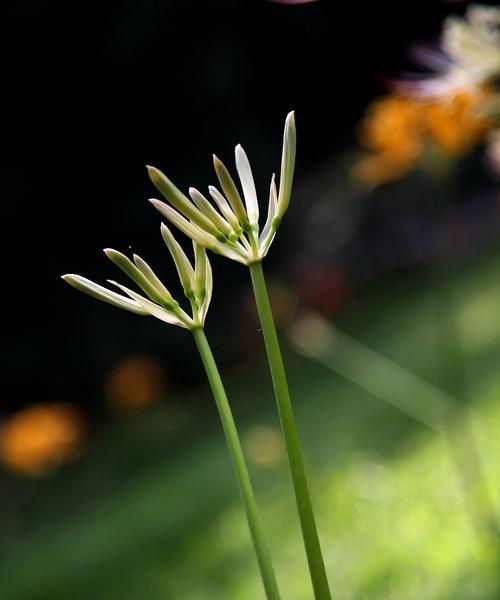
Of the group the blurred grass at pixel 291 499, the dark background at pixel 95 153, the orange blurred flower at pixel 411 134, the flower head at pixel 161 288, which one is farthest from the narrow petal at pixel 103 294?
the dark background at pixel 95 153

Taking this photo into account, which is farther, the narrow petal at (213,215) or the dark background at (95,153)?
the dark background at (95,153)

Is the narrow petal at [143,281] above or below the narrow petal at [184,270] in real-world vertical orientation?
below

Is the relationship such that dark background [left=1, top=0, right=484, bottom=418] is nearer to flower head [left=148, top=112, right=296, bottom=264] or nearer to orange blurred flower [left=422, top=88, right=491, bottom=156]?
orange blurred flower [left=422, top=88, right=491, bottom=156]

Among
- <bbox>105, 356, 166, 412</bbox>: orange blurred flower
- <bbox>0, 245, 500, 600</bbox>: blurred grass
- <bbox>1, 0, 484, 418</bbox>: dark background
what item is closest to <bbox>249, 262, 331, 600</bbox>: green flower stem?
<bbox>0, 245, 500, 600</bbox>: blurred grass

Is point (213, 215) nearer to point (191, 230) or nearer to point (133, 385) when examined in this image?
point (191, 230)

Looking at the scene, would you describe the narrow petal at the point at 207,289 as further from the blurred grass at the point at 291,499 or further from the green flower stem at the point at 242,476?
the blurred grass at the point at 291,499

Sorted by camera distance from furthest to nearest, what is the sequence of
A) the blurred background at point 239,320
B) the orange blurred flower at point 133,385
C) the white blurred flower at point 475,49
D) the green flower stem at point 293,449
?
the orange blurred flower at point 133,385 < the blurred background at point 239,320 < the white blurred flower at point 475,49 < the green flower stem at point 293,449

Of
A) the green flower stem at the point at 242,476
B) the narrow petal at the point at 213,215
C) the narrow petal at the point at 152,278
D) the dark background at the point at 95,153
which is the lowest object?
the green flower stem at the point at 242,476

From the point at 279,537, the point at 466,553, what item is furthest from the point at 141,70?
the point at 466,553
